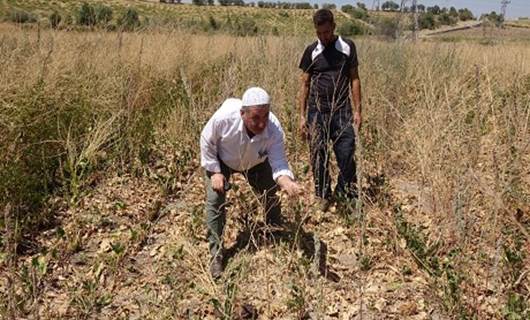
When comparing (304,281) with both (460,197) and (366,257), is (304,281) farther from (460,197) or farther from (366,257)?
(460,197)

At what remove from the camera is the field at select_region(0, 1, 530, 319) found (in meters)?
2.42

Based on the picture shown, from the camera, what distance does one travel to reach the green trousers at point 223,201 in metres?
2.74

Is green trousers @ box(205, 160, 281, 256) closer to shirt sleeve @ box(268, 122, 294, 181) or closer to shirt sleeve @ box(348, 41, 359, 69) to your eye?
shirt sleeve @ box(268, 122, 294, 181)

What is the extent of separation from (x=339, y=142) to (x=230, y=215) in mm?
1060

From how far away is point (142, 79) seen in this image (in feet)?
17.8

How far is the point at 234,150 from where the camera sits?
2768mm

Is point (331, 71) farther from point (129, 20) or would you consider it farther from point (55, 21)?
point (55, 21)

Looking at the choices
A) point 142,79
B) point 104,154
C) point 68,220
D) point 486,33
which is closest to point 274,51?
point 142,79

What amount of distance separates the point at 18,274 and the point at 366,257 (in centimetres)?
212

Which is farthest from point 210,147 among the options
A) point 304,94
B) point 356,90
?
point 356,90

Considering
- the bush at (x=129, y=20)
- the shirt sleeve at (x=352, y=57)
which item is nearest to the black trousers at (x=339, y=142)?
the shirt sleeve at (x=352, y=57)

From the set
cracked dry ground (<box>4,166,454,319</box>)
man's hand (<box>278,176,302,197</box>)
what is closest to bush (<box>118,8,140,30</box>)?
cracked dry ground (<box>4,166,454,319</box>)

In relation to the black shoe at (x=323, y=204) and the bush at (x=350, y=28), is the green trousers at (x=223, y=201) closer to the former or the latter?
the black shoe at (x=323, y=204)

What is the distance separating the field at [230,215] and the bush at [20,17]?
84cm
